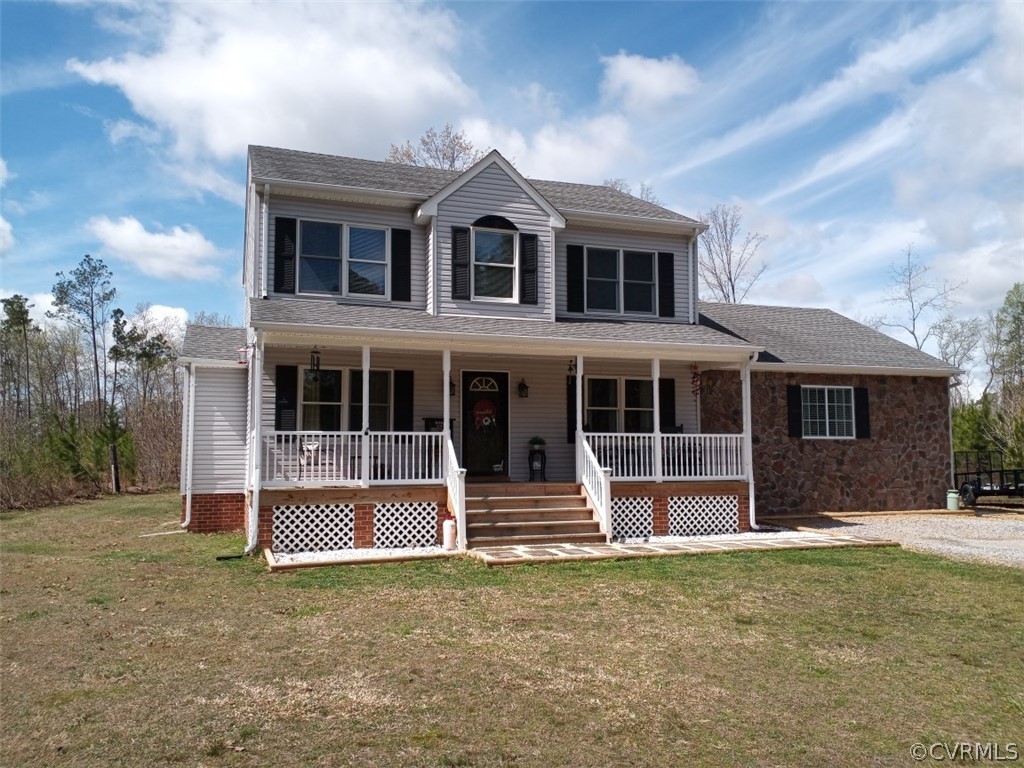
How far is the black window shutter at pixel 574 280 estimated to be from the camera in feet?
50.9

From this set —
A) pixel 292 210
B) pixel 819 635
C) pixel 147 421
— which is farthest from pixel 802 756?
pixel 147 421

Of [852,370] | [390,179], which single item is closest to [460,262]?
[390,179]

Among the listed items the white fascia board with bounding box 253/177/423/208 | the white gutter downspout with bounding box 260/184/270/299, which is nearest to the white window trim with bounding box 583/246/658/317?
the white fascia board with bounding box 253/177/423/208

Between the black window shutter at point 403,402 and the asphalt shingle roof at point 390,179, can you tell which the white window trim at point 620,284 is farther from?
the black window shutter at point 403,402

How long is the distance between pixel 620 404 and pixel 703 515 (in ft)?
9.90

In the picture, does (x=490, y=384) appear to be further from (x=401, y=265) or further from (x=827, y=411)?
(x=827, y=411)

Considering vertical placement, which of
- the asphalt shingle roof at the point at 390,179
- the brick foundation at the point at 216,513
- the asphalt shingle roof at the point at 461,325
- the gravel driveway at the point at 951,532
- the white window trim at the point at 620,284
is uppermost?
the asphalt shingle roof at the point at 390,179

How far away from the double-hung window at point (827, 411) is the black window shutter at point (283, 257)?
1099 centimetres

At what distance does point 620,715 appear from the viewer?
16.5 ft

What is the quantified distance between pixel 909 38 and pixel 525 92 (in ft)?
24.0

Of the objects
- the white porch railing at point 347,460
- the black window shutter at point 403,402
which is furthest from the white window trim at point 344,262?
the white porch railing at point 347,460

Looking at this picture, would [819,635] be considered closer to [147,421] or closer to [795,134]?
[795,134]

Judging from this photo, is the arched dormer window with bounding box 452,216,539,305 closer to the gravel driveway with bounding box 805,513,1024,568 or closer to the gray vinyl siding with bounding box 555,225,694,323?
the gray vinyl siding with bounding box 555,225,694,323

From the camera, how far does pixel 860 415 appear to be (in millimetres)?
17375
